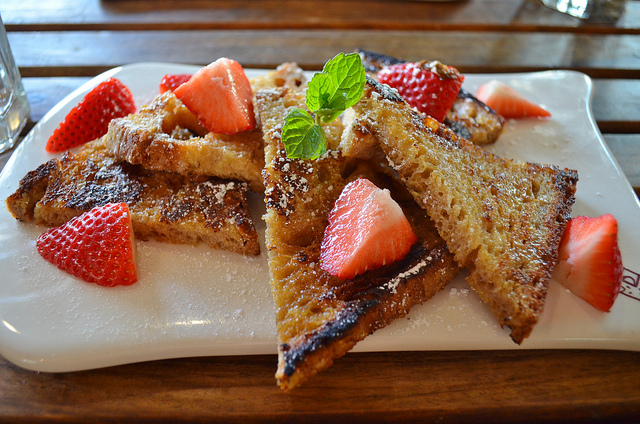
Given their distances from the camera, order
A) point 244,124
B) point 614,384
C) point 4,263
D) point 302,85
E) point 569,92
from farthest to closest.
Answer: point 569,92 < point 302,85 < point 244,124 < point 4,263 < point 614,384

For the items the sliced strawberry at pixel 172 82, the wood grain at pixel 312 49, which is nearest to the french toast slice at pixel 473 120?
the wood grain at pixel 312 49

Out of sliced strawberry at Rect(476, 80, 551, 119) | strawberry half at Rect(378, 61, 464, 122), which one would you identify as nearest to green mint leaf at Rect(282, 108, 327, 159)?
strawberry half at Rect(378, 61, 464, 122)

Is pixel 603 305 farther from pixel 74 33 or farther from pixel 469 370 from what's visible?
pixel 74 33

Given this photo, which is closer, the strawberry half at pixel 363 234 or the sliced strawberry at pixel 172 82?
the strawberry half at pixel 363 234

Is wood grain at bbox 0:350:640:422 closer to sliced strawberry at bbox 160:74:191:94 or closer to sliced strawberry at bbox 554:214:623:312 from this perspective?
sliced strawberry at bbox 554:214:623:312

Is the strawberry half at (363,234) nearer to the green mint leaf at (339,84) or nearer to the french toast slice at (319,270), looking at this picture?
the french toast slice at (319,270)

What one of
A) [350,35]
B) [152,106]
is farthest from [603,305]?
[350,35]
